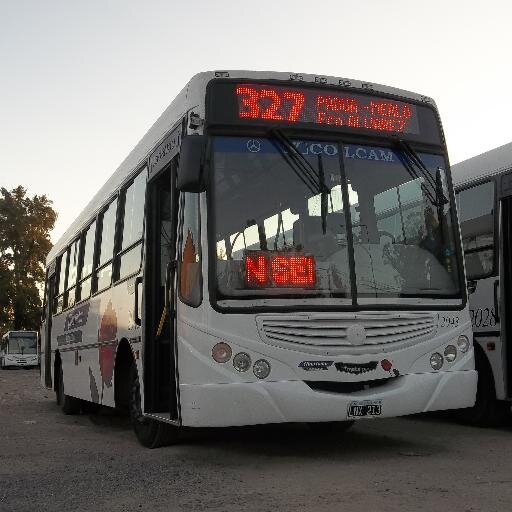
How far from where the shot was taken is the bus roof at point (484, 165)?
985 centimetres

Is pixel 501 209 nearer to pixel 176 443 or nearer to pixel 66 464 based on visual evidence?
pixel 176 443

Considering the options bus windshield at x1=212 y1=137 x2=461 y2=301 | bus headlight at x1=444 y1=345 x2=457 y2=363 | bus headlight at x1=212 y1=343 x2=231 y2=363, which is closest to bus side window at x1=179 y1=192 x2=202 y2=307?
bus windshield at x1=212 y1=137 x2=461 y2=301

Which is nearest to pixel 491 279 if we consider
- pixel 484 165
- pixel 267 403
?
pixel 484 165

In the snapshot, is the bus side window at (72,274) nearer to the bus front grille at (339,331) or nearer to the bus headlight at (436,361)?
the bus front grille at (339,331)

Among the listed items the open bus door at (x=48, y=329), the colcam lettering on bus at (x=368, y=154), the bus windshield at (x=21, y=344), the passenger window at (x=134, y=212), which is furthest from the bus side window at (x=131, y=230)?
the bus windshield at (x=21, y=344)

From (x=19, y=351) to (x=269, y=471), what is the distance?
152 feet

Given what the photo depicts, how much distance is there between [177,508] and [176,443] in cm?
287

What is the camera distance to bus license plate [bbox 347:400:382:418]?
22.2 ft

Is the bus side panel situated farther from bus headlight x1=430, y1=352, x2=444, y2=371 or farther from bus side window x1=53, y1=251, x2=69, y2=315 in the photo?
bus side window x1=53, y1=251, x2=69, y2=315

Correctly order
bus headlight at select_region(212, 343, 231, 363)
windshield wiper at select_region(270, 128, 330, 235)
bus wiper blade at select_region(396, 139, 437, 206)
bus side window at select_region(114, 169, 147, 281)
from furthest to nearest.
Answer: bus side window at select_region(114, 169, 147, 281) < bus wiper blade at select_region(396, 139, 437, 206) < windshield wiper at select_region(270, 128, 330, 235) < bus headlight at select_region(212, 343, 231, 363)

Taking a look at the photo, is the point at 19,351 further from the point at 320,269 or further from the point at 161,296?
the point at 320,269

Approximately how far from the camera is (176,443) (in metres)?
8.30

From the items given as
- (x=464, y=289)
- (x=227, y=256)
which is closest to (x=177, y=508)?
(x=227, y=256)

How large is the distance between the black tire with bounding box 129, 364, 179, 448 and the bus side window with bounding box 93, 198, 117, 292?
1.80m
